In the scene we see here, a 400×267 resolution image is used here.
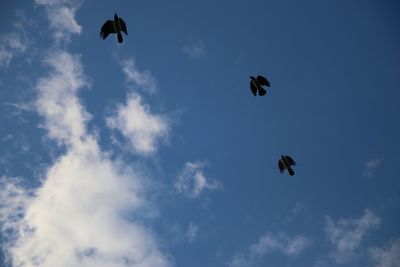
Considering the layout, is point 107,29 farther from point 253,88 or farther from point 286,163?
point 286,163

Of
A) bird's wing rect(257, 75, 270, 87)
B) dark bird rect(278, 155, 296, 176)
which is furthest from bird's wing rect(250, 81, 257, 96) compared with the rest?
dark bird rect(278, 155, 296, 176)

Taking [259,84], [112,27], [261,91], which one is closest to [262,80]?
[259,84]

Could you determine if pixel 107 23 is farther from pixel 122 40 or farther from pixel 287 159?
pixel 287 159

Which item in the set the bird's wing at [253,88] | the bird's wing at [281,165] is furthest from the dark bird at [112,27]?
the bird's wing at [281,165]

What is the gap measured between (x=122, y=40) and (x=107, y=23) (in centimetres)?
134

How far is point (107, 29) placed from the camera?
1662 centimetres

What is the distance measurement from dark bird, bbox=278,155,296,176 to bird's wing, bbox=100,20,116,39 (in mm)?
11398

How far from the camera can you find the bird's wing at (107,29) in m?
16.5

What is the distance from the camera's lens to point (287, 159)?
61.9 feet

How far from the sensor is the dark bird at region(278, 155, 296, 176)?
61.4 feet

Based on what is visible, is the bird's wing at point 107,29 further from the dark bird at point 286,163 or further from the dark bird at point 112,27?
the dark bird at point 286,163

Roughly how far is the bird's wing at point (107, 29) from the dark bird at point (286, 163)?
11.4 meters

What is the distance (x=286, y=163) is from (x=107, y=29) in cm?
1198

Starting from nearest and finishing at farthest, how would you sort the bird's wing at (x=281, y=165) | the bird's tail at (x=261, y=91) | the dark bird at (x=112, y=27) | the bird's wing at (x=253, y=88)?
the dark bird at (x=112, y=27), the bird's wing at (x=253, y=88), the bird's tail at (x=261, y=91), the bird's wing at (x=281, y=165)
